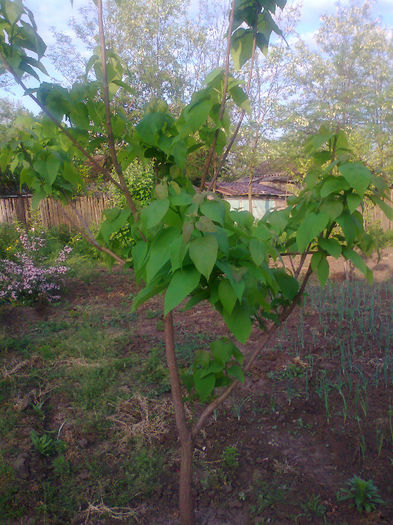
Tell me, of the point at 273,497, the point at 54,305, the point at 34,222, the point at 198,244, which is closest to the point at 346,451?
the point at 273,497

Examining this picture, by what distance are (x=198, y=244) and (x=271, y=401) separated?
2.19 meters

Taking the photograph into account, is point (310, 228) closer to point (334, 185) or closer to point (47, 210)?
point (334, 185)

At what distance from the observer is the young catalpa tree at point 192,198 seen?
1.06 metres

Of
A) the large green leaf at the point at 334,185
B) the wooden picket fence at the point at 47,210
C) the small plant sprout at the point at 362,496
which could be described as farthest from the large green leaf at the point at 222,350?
the wooden picket fence at the point at 47,210

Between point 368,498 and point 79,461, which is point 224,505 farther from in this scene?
point 79,461

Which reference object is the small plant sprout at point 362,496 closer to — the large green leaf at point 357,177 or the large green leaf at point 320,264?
the large green leaf at point 320,264

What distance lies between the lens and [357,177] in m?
1.15

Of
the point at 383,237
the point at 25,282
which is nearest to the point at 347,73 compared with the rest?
the point at 383,237

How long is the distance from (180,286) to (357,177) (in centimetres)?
61

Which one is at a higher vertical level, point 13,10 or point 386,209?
point 13,10

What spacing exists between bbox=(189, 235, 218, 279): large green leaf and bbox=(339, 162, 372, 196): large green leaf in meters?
Result: 0.46

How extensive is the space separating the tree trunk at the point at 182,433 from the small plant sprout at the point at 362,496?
757 mm

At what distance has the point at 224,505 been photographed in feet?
6.50

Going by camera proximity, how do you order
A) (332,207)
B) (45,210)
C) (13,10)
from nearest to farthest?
(13,10), (332,207), (45,210)
